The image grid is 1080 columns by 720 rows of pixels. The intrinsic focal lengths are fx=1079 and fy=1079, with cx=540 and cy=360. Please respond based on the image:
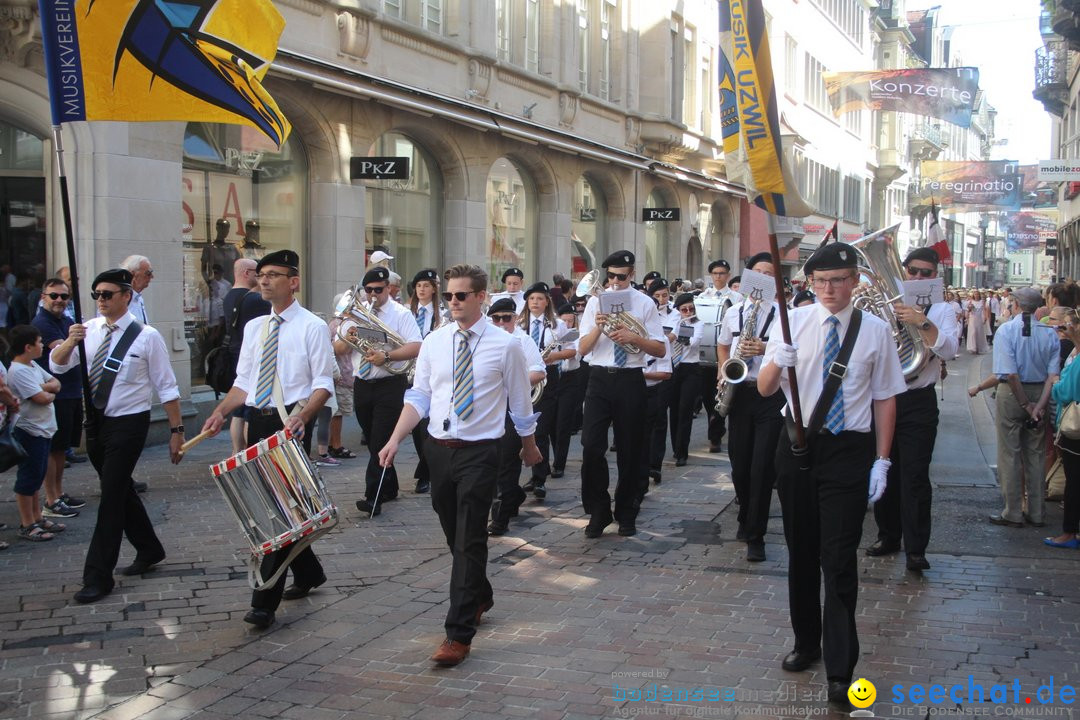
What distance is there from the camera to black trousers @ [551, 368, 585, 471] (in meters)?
10.5

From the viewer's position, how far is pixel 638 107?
26984 millimetres

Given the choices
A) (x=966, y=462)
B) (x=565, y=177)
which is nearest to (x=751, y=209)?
(x=565, y=177)

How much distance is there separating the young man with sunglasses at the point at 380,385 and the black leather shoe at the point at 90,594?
104 inches

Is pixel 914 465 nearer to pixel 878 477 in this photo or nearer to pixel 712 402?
pixel 878 477

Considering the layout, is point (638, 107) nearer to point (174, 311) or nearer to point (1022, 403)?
point (174, 311)

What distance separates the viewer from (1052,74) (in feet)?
123

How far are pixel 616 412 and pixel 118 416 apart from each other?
351 centimetres

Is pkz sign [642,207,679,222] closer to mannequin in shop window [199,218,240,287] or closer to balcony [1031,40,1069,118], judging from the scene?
mannequin in shop window [199,218,240,287]

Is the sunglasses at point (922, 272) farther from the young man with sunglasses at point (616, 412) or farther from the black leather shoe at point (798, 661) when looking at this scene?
the black leather shoe at point (798, 661)

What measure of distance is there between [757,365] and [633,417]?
3.52 feet

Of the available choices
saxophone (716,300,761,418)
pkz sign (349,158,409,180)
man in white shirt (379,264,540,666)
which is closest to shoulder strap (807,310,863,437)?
man in white shirt (379,264,540,666)

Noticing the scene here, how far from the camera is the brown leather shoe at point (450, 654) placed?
5246mm

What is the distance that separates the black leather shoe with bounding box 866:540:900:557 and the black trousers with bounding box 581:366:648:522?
5.70 feet

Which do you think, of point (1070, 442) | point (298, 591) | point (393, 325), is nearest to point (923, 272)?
point (1070, 442)
